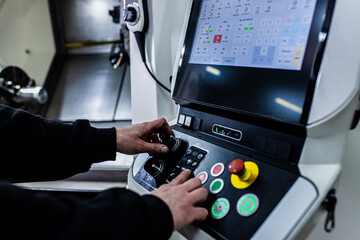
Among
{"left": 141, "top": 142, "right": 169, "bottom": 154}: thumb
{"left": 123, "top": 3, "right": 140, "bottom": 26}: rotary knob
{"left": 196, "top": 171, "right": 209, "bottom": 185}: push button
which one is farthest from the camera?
{"left": 123, "top": 3, "right": 140, "bottom": 26}: rotary knob

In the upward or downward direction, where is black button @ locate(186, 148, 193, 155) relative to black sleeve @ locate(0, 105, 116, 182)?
upward

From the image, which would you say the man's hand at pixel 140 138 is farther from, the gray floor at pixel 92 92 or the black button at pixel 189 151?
the gray floor at pixel 92 92

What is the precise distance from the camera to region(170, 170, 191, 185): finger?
582 millimetres

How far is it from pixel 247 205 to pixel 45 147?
1.60 feet

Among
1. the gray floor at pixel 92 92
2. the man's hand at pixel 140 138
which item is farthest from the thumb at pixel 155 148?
the gray floor at pixel 92 92

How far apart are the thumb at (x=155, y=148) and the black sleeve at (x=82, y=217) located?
9.3 inches

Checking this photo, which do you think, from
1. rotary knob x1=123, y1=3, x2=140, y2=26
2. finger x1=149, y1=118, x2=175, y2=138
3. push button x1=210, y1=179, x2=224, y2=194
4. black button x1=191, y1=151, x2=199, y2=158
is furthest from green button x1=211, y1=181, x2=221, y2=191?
rotary knob x1=123, y1=3, x2=140, y2=26

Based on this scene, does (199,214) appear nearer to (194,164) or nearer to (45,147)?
(194,164)

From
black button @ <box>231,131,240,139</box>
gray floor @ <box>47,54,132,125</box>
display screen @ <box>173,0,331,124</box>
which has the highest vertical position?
display screen @ <box>173,0,331,124</box>

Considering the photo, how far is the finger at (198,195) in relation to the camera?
0.53m

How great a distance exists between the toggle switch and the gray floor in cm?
89

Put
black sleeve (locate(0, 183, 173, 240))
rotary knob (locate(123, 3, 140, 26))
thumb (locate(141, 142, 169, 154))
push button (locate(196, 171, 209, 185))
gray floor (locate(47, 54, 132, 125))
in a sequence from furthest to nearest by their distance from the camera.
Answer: gray floor (locate(47, 54, 132, 125)) → rotary knob (locate(123, 3, 140, 26)) → thumb (locate(141, 142, 169, 154)) → push button (locate(196, 171, 209, 185)) → black sleeve (locate(0, 183, 173, 240))

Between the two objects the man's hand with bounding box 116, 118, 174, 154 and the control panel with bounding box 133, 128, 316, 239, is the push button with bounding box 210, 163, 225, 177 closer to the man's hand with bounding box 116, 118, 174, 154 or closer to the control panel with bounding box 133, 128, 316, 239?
the control panel with bounding box 133, 128, 316, 239

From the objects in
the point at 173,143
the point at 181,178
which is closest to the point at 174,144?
the point at 173,143
